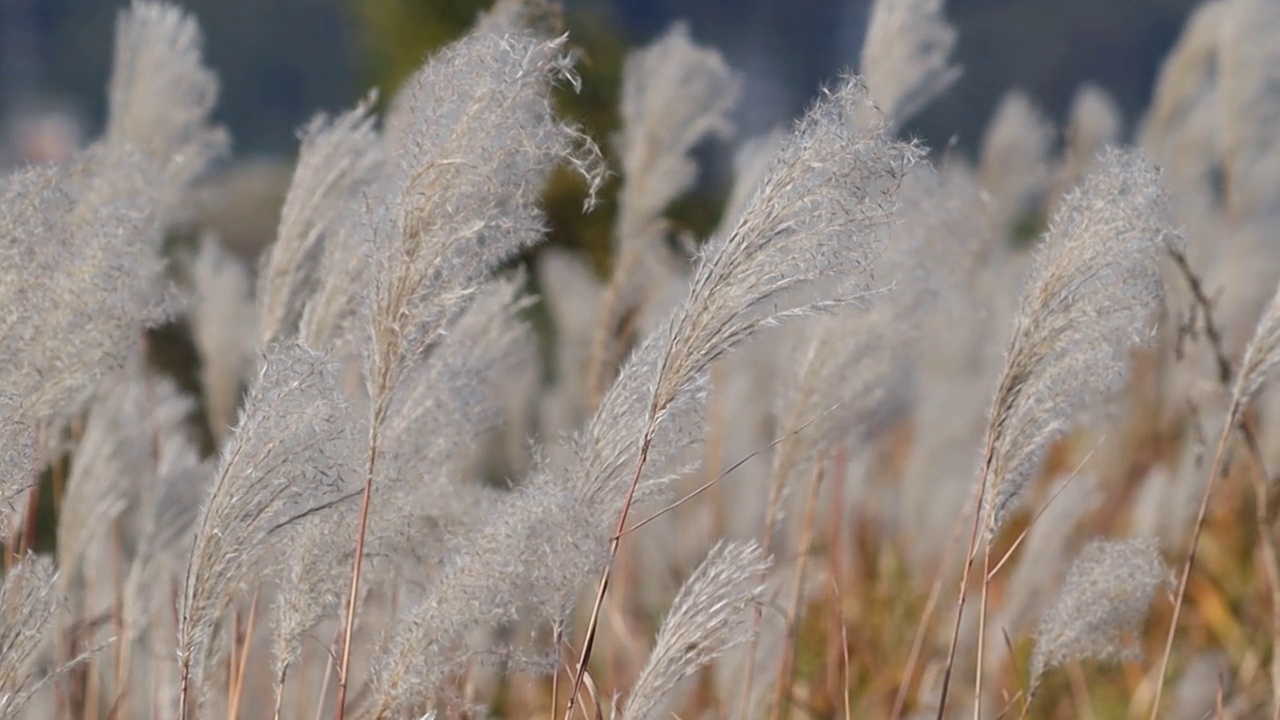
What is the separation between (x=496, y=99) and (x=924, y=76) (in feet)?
3.91

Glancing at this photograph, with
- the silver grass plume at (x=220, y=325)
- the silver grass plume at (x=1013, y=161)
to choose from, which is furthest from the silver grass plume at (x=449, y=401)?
the silver grass plume at (x=1013, y=161)

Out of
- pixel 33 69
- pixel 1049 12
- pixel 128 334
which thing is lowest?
pixel 128 334

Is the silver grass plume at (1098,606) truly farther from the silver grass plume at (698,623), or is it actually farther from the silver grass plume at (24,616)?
the silver grass plume at (24,616)

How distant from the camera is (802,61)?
7988cm

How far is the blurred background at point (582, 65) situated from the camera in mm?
11266

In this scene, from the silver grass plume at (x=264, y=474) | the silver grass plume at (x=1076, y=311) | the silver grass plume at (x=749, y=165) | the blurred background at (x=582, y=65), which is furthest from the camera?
the blurred background at (x=582, y=65)

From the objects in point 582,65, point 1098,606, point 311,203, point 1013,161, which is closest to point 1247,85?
point 1013,161

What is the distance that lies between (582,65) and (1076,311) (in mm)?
6711

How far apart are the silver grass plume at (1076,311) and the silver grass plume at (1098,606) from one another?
208mm

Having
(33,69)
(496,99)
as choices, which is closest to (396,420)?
(496,99)

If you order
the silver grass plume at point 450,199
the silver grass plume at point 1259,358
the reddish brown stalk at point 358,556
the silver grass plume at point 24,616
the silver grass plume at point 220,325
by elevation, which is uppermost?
the silver grass plume at point 220,325

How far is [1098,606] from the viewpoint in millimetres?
1669

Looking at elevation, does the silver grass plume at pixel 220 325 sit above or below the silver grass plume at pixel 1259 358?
above

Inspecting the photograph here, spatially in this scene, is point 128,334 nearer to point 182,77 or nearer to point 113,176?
point 113,176
